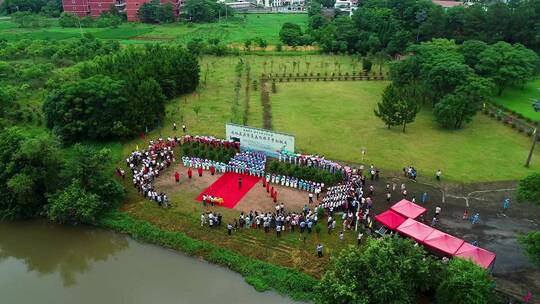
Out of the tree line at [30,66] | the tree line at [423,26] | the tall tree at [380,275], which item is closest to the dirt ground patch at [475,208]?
the tall tree at [380,275]

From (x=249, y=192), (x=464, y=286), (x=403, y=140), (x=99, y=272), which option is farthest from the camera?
(x=403, y=140)

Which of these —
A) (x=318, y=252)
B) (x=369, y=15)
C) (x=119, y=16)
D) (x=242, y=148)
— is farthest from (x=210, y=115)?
(x=119, y=16)

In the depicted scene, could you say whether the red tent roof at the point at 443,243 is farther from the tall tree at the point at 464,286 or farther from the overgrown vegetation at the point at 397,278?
the tall tree at the point at 464,286

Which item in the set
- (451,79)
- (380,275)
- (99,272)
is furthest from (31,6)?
(380,275)

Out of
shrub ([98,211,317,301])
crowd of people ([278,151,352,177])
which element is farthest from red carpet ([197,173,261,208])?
shrub ([98,211,317,301])

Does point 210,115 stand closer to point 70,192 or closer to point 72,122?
point 72,122

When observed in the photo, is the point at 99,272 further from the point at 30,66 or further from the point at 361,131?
the point at 30,66

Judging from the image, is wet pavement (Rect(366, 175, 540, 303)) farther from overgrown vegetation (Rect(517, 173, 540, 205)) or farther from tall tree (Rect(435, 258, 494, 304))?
overgrown vegetation (Rect(517, 173, 540, 205))
